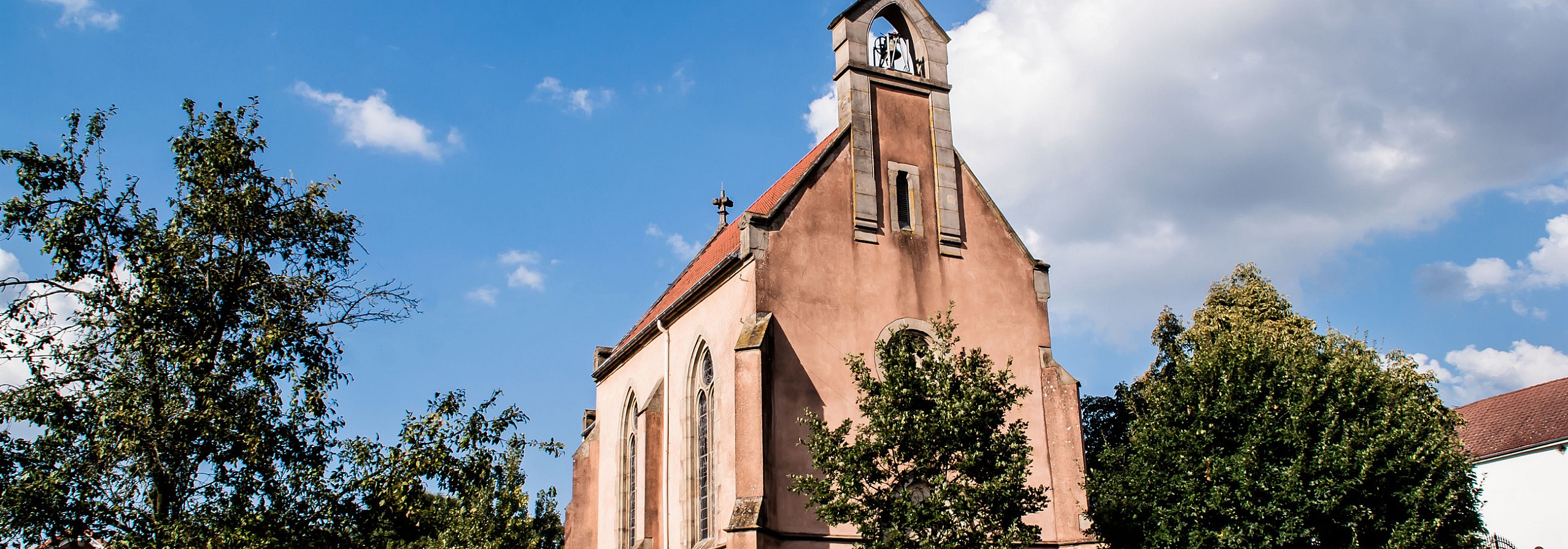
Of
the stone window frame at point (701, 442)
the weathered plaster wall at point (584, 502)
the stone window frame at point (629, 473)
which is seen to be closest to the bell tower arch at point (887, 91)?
the stone window frame at point (701, 442)

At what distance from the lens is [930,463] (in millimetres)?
17609

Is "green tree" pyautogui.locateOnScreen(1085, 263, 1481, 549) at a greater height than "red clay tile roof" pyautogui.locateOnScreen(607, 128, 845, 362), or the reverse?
"red clay tile roof" pyautogui.locateOnScreen(607, 128, 845, 362)

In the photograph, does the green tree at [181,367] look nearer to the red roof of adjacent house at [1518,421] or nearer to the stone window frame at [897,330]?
the stone window frame at [897,330]

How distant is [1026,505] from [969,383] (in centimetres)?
211

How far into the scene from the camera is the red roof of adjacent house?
130ft

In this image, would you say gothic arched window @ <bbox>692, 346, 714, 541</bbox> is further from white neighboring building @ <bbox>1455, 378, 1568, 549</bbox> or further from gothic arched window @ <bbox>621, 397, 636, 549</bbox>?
white neighboring building @ <bbox>1455, 378, 1568, 549</bbox>

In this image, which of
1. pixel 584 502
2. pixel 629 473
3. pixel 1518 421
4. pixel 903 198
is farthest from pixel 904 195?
pixel 1518 421

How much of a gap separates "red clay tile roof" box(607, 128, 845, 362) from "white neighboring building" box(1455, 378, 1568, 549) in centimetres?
2615

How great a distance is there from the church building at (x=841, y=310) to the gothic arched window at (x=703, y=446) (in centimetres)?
5

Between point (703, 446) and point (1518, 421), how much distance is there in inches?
1313

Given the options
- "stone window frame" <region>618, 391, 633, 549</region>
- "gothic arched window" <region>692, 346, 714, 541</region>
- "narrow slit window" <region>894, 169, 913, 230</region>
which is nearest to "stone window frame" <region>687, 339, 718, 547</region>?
"gothic arched window" <region>692, 346, 714, 541</region>

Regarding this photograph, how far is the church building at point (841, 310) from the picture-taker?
69.2ft

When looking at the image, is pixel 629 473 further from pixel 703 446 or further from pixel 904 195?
pixel 904 195

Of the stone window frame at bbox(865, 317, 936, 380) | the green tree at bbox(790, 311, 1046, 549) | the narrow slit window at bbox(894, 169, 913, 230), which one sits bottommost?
the green tree at bbox(790, 311, 1046, 549)
